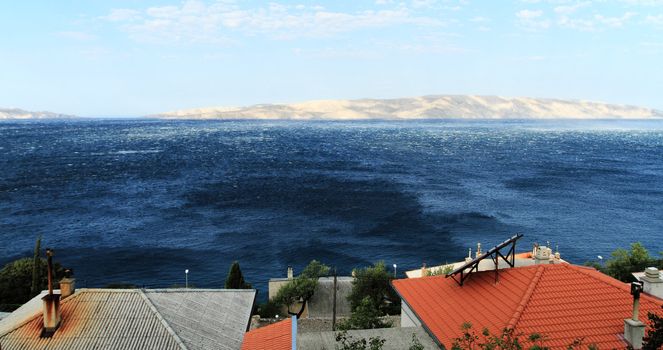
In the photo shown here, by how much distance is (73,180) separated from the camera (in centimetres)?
11494

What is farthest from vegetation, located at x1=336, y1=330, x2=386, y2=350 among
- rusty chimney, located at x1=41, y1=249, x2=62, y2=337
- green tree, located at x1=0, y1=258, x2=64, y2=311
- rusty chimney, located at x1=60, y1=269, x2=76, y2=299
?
green tree, located at x1=0, y1=258, x2=64, y2=311

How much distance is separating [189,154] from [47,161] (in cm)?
4339

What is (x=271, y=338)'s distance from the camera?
20.9m

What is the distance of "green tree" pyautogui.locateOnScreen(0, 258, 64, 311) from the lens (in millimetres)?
40281

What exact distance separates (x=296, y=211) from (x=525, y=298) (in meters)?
67.7

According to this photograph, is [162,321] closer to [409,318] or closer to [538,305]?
[409,318]

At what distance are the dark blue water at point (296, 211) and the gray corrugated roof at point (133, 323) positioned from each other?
28.6 m

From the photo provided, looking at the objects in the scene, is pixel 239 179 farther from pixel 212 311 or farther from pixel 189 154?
pixel 212 311

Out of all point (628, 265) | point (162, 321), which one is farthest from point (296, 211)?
point (162, 321)

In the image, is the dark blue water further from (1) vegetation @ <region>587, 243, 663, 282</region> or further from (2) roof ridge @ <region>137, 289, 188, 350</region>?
(2) roof ridge @ <region>137, 289, 188, 350</region>

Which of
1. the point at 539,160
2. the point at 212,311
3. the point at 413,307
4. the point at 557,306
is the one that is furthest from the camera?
the point at 539,160

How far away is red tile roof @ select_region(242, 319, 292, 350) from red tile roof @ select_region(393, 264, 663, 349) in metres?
5.76

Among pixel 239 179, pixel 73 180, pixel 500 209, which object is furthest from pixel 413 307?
pixel 73 180

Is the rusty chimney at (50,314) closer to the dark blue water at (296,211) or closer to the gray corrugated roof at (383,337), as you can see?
the gray corrugated roof at (383,337)
